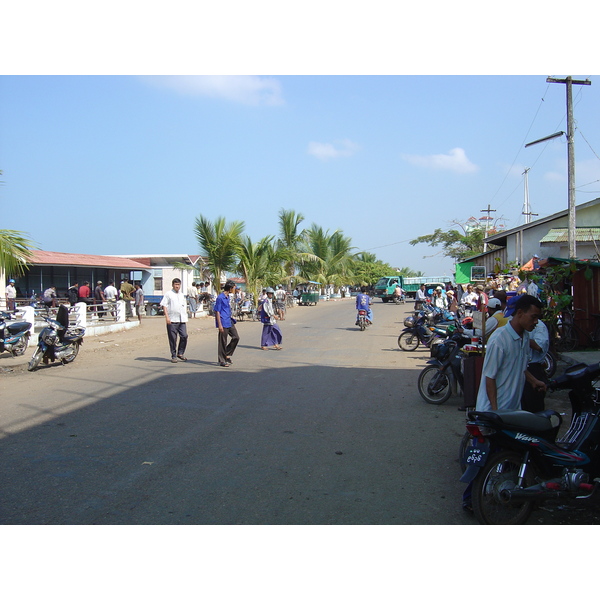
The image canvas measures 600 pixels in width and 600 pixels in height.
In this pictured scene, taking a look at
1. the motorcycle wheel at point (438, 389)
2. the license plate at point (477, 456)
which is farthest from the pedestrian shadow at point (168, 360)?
the license plate at point (477, 456)

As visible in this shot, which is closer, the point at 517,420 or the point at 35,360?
the point at 517,420

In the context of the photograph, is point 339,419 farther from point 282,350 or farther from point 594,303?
point 594,303

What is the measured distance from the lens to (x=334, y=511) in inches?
162

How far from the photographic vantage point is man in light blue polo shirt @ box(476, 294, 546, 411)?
4305mm

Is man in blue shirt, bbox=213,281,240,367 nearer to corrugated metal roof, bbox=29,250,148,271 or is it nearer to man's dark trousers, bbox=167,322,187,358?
man's dark trousers, bbox=167,322,187,358

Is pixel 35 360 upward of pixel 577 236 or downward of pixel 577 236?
downward

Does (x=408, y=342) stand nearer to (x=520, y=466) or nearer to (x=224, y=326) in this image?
(x=224, y=326)

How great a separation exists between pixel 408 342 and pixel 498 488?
1082 centimetres

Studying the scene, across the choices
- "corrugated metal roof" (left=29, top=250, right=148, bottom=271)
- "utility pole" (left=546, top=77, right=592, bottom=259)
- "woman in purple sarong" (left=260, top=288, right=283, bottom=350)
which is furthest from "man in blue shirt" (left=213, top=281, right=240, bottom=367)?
"corrugated metal roof" (left=29, top=250, right=148, bottom=271)

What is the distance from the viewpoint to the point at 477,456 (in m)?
3.90

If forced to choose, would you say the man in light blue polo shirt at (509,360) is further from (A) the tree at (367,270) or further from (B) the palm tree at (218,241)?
(A) the tree at (367,270)

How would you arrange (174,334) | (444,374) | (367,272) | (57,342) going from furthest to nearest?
(367,272)
(174,334)
(57,342)
(444,374)

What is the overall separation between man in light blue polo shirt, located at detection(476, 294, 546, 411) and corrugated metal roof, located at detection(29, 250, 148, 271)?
22.4 metres

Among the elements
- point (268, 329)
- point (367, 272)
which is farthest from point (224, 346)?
point (367, 272)
